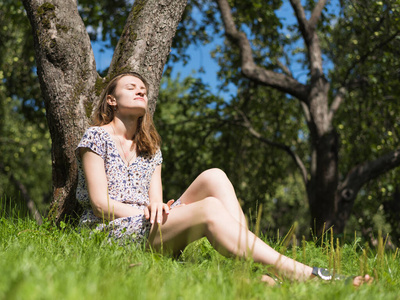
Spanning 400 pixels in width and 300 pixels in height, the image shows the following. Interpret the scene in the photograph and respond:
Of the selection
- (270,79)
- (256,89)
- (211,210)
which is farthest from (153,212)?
(256,89)

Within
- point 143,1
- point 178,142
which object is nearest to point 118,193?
point 143,1

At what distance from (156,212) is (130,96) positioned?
1132 mm

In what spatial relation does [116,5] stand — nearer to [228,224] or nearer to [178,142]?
[178,142]

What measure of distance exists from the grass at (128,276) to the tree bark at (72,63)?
2.82ft

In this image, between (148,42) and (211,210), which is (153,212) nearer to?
(211,210)

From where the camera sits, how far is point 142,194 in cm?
346

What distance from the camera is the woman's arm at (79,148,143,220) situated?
3.07 metres

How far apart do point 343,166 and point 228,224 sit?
8.00 m

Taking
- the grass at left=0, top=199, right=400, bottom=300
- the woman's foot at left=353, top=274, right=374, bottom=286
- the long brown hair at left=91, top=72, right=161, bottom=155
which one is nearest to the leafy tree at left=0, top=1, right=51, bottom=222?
the long brown hair at left=91, top=72, right=161, bottom=155

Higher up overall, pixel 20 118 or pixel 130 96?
pixel 130 96

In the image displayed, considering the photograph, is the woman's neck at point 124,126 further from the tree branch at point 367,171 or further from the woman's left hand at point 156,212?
the tree branch at point 367,171

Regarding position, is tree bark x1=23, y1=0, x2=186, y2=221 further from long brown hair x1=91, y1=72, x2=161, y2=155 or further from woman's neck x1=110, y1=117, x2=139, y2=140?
woman's neck x1=110, y1=117, x2=139, y2=140

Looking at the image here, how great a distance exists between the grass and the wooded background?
1.34 metres

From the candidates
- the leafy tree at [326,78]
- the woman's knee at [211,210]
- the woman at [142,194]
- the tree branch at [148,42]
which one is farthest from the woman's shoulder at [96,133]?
the leafy tree at [326,78]
